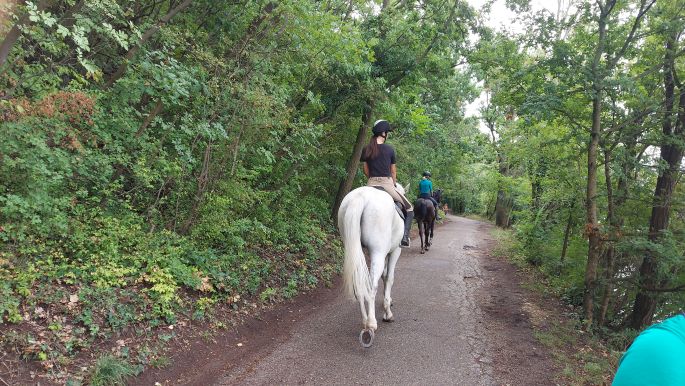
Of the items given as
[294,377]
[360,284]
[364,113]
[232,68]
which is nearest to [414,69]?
[364,113]

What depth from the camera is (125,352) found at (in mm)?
3592

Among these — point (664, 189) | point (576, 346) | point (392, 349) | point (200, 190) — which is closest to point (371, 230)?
point (392, 349)

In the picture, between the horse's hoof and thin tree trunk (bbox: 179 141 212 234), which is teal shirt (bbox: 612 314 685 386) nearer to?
the horse's hoof

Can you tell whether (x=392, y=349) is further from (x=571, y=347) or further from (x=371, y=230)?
(x=571, y=347)

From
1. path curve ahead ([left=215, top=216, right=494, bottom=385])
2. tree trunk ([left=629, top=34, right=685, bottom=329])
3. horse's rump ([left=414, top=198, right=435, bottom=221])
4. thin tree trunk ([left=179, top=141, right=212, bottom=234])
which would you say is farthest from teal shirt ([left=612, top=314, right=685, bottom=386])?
horse's rump ([left=414, top=198, right=435, bottom=221])

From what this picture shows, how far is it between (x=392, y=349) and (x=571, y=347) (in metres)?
2.80

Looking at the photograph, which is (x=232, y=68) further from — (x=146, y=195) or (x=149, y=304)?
(x=149, y=304)

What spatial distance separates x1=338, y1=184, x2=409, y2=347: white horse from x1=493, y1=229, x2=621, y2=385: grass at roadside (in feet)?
7.67

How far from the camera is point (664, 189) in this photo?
245 inches

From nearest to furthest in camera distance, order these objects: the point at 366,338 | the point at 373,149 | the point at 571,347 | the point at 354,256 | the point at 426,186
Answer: the point at 366,338 < the point at 354,256 < the point at 571,347 < the point at 373,149 < the point at 426,186

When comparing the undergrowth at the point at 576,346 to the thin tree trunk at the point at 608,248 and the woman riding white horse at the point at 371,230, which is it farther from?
the woman riding white horse at the point at 371,230

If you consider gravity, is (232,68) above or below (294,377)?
above

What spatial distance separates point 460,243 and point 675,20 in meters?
10.6

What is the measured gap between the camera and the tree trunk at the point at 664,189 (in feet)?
19.2
